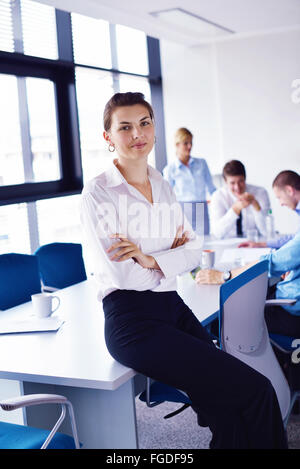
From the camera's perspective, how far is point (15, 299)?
3.22m

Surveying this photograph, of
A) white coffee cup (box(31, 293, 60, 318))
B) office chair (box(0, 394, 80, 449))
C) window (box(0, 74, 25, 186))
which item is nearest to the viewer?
office chair (box(0, 394, 80, 449))

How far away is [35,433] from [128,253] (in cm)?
73

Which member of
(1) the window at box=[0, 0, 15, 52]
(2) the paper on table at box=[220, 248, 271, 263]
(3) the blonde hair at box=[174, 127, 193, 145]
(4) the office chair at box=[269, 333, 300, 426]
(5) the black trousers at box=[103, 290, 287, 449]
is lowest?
(4) the office chair at box=[269, 333, 300, 426]

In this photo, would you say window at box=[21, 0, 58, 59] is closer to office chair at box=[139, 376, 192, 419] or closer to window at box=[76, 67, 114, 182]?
window at box=[76, 67, 114, 182]

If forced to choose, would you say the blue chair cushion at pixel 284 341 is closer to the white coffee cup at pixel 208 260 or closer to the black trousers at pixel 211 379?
the white coffee cup at pixel 208 260

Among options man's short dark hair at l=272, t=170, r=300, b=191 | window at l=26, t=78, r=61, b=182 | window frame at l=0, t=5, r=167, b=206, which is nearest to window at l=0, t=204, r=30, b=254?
window frame at l=0, t=5, r=167, b=206

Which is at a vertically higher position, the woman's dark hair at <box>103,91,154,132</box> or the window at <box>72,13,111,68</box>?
the window at <box>72,13,111,68</box>

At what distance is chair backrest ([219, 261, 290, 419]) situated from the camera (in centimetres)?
212

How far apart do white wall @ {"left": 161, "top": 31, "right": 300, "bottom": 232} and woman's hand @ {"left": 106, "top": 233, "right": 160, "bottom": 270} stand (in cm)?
514

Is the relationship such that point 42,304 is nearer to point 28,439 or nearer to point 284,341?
point 28,439

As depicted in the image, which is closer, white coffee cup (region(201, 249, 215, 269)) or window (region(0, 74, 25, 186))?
white coffee cup (region(201, 249, 215, 269))

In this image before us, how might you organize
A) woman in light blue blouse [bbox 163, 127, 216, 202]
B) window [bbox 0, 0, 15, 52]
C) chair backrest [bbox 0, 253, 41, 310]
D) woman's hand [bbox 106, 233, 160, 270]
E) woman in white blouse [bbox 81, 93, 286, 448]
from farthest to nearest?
woman in light blue blouse [bbox 163, 127, 216, 202] → window [bbox 0, 0, 15, 52] → chair backrest [bbox 0, 253, 41, 310] → woman's hand [bbox 106, 233, 160, 270] → woman in white blouse [bbox 81, 93, 286, 448]

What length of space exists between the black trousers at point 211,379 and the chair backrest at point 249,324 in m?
0.22

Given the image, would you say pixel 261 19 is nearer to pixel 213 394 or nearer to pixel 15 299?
pixel 15 299
